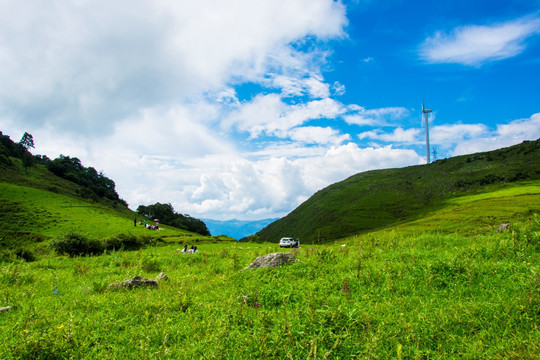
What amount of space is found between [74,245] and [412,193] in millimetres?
159365

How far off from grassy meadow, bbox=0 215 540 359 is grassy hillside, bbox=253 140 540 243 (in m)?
99.8

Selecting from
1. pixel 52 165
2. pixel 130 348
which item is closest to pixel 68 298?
pixel 130 348

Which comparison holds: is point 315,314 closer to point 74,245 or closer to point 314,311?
point 314,311

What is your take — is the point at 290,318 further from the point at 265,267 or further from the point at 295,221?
the point at 295,221

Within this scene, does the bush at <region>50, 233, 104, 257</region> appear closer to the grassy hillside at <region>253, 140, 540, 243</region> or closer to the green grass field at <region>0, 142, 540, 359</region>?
the green grass field at <region>0, 142, 540, 359</region>

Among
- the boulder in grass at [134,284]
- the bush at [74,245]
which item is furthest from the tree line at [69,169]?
the boulder in grass at [134,284]

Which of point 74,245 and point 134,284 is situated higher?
point 74,245

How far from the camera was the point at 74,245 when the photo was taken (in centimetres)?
3009

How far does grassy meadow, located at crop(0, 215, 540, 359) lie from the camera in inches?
193

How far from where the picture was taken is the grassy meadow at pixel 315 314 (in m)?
4.90

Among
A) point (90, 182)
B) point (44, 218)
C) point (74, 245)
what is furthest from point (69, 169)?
point (74, 245)

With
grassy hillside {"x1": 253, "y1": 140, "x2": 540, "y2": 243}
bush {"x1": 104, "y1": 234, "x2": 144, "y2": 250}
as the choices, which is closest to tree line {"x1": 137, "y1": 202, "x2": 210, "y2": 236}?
grassy hillside {"x1": 253, "y1": 140, "x2": 540, "y2": 243}

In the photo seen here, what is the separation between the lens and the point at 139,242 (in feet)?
139

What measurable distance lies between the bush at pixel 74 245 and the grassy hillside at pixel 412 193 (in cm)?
8431
